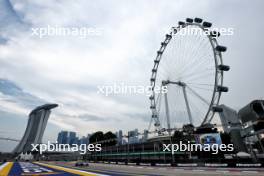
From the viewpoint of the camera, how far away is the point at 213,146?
52844 millimetres

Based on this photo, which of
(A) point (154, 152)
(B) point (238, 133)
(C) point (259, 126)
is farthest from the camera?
(A) point (154, 152)

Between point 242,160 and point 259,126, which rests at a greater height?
point 259,126

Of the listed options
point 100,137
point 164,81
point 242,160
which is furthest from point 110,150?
point 242,160

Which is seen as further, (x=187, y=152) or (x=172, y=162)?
(x=187, y=152)

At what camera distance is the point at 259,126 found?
4362cm

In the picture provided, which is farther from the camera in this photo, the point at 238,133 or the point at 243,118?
the point at 238,133

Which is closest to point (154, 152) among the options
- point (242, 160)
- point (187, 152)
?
point (187, 152)

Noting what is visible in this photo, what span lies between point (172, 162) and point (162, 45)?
1430 inches

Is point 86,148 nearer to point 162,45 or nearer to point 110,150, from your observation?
point 110,150

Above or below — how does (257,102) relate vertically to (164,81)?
below

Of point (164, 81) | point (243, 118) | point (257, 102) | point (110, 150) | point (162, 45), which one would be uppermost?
point (162, 45)

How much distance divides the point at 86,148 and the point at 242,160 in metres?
100.0

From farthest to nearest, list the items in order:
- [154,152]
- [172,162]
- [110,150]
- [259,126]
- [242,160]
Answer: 1. [110,150]
2. [154,152]
3. [259,126]
4. [172,162]
5. [242,160]

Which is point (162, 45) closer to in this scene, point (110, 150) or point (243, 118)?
point (243, 118)
